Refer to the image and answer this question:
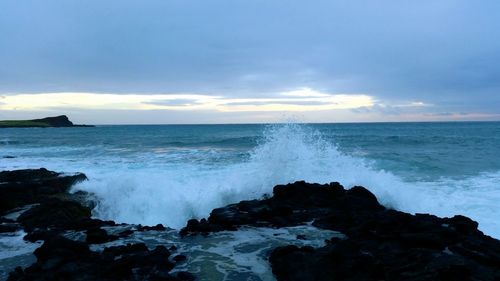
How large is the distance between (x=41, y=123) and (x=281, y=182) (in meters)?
138

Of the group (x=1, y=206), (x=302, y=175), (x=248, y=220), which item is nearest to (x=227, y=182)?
(x=302, y=175)

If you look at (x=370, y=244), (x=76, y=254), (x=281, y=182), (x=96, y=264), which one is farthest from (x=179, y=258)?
(x=281, y=182)

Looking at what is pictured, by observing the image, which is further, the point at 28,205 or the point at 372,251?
the point at 28,205

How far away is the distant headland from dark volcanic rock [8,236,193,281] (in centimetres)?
13023

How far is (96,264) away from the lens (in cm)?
766

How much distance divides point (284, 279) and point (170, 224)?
771cm

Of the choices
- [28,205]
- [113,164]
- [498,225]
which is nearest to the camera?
[498,225]

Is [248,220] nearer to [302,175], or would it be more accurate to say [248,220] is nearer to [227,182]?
[227,182]

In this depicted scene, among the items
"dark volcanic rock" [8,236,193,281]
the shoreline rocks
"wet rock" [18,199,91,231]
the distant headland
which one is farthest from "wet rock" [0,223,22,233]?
the distant headland

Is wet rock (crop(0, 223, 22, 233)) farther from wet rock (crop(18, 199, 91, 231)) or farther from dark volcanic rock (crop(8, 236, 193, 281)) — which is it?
dark volcanic rock (crop(8, 236, 193, 281))

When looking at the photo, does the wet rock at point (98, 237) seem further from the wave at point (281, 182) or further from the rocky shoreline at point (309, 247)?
the wave at point (281, 182)

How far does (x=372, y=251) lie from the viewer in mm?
8000

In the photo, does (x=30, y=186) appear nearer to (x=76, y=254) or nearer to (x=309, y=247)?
(x=76, y=254)

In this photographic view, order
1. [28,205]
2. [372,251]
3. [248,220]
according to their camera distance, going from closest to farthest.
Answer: [372,251]
[248,220]
[28,205]
